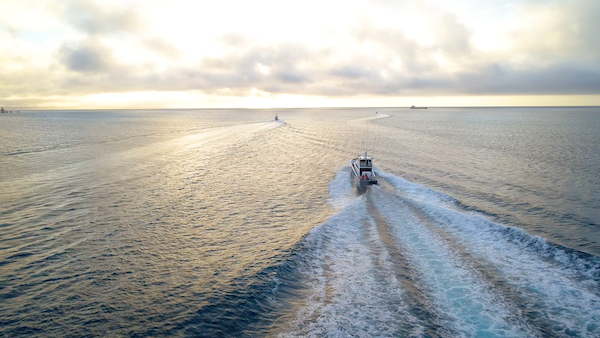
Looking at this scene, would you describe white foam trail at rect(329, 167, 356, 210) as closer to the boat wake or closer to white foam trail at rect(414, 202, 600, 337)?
the boat wake

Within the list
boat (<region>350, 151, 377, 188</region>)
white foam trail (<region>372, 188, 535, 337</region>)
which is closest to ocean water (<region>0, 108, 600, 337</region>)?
white foam trail (<region>372, 188, 535, 337</region>)

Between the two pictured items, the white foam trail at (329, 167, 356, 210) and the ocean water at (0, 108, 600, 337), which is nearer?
the ocean water at (0, 108, 600, 337)

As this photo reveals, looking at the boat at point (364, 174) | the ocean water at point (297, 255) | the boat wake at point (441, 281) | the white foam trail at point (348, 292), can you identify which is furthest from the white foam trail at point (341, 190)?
the white foam trail at point (348, 292)

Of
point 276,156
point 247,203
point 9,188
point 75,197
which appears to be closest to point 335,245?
point 247,203

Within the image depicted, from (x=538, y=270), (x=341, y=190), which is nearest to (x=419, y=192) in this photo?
(x=341, y=190)

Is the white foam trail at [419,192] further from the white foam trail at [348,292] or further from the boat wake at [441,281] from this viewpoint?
the white foam trail at [348,292]

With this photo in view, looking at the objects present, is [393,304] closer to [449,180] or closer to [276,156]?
[449,180]
